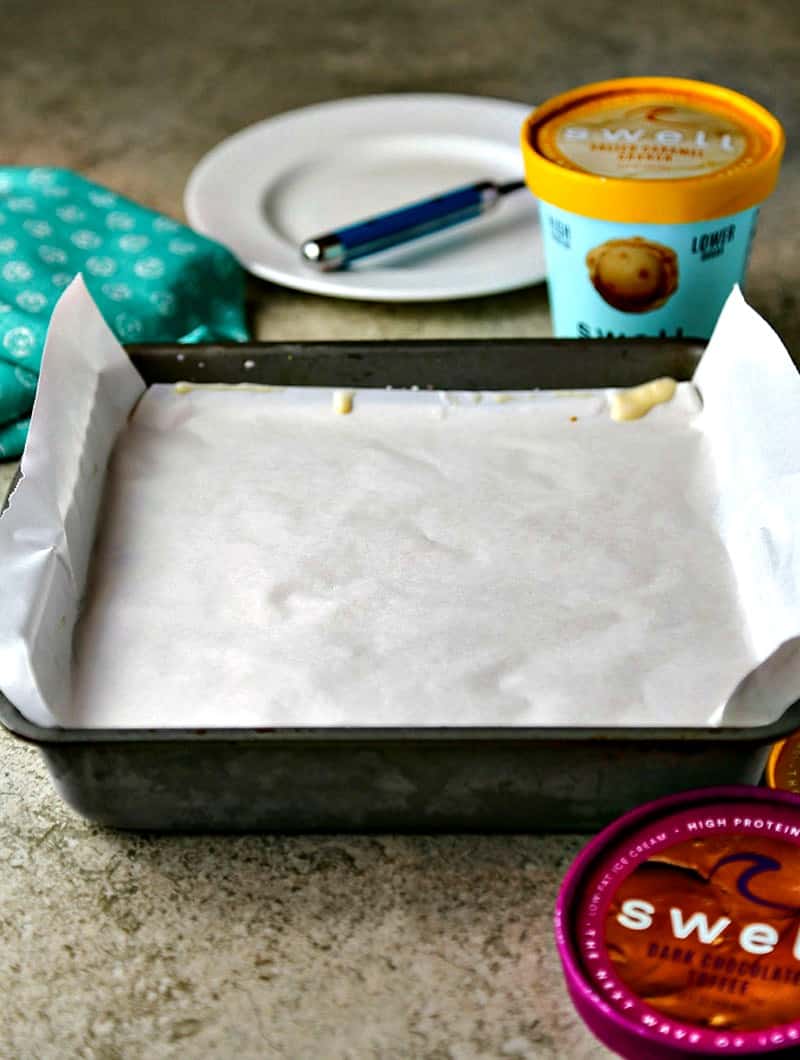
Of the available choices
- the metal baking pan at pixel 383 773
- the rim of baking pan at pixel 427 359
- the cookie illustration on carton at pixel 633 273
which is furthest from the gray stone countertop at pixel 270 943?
the cookie illustration on carton at pixel 633 273

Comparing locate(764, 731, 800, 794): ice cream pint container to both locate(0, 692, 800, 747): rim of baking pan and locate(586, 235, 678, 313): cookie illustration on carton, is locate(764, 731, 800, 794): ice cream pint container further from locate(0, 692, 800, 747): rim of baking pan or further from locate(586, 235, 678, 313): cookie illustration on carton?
locate(586, 235, 678, 313): cookie illustration on carton

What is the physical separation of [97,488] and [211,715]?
175 millimetres

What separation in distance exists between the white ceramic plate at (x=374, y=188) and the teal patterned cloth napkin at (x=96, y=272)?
0.14ft

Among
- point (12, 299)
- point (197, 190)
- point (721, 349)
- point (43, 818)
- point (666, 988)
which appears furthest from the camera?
point (197, 190)

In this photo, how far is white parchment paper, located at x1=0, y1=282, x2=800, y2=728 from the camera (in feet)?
1.82

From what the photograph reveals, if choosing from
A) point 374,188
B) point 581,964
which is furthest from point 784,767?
point 374,188

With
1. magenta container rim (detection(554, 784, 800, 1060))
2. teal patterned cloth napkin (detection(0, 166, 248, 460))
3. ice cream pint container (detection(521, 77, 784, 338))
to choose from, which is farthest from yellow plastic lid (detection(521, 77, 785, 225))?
magenta container rim (detection(554, 784, 800, 1060))

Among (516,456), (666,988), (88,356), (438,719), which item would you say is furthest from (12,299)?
(666,988)

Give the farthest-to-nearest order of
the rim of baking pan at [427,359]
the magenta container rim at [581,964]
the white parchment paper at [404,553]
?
1. the rim of baking pan at [427,359]
2. the white parchment paper at [404,553]
3. the magenta container rim at [581,964]

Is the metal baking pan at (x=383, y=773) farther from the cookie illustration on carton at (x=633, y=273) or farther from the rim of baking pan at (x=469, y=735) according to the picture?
the cookie illustration on carton at (x=633, y=273)

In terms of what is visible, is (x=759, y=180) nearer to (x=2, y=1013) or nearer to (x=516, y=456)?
(x=516, y=456)

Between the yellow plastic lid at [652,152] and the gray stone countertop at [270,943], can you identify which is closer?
the gray stone countertop at [270,943]

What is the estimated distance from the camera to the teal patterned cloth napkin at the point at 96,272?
0.82 meters

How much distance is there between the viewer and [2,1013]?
1.67ft
